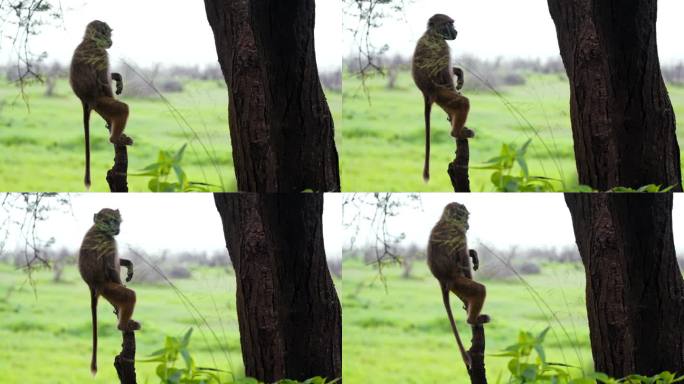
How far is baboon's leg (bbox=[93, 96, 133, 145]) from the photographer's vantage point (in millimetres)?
4910

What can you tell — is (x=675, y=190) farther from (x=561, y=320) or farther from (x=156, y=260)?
(x=156, y=260)

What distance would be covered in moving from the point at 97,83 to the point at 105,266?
0.76 m

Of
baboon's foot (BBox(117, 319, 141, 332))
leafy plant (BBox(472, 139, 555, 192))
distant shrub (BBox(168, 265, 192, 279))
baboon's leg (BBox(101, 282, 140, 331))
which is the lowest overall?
baboon's foot (BBox(117, 319, 141, 332))

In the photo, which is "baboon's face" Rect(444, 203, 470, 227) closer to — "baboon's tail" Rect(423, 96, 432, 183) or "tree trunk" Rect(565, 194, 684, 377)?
"baboon's tail" Rect(423, 96, 432, 183)

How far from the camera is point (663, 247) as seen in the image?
484 centimetres

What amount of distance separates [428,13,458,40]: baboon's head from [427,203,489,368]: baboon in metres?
0.70

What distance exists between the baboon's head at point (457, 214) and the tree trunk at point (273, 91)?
56cm

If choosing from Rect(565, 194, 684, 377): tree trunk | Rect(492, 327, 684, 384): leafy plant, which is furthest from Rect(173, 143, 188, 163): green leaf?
Rect(565, 194, 684, 377): tree trunk

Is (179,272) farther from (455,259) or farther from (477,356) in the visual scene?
(477,356)

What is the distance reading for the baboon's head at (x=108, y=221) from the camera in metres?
4.88

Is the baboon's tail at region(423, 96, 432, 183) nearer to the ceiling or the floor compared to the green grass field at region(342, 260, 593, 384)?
nearer to the ceiling

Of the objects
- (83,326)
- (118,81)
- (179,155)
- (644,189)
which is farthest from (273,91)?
(644,189)

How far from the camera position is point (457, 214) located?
192 inches

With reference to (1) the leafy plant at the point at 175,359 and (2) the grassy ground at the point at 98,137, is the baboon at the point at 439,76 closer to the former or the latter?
(2) the grassy ground at the point at 98,137
